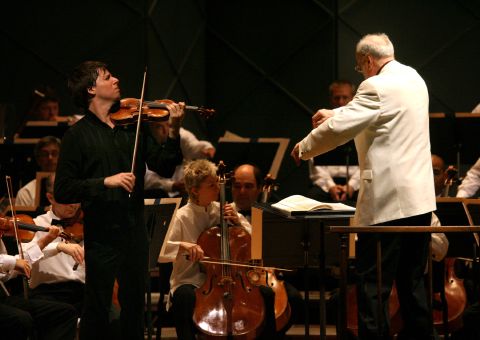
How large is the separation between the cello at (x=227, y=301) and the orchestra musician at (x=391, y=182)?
1.09 metres

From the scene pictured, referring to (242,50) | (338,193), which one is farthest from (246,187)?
(242,50)

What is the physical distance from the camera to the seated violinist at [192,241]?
17.3 ft

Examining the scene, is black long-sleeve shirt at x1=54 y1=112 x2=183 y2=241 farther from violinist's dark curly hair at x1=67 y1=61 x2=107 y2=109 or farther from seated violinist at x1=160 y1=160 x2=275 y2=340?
seated violinist at x1=160 y1=160 x2=275 y2=340

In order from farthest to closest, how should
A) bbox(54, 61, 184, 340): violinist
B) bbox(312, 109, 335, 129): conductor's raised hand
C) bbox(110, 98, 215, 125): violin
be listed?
1. bbox(312, 109, 335, 129): conductor's raised hand
2. bbox(110, 98, 215, 125): violin
3. bbox(54, 61, 184, 340): violinist

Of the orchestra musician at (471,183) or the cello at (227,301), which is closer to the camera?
the cello at (227,301)

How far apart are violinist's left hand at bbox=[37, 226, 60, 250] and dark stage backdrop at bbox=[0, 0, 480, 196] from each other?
3206mm

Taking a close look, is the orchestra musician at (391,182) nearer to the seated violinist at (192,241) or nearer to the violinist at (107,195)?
the violinist at (107,195)

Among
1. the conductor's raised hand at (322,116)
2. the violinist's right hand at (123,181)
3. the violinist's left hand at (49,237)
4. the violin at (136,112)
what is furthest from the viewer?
the violinist's left hand at (49,237)

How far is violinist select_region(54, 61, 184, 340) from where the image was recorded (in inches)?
162

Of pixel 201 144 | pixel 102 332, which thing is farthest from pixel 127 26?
pixel 102 332

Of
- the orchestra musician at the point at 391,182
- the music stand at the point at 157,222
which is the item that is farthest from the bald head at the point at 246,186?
the orchestra musician at the point at 391,182

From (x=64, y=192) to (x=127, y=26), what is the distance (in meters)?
4.12

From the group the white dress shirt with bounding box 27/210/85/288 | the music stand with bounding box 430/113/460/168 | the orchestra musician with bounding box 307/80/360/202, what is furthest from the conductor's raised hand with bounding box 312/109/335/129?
the orchestra musician with bounding box 307/80/360/202

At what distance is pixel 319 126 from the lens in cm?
430
